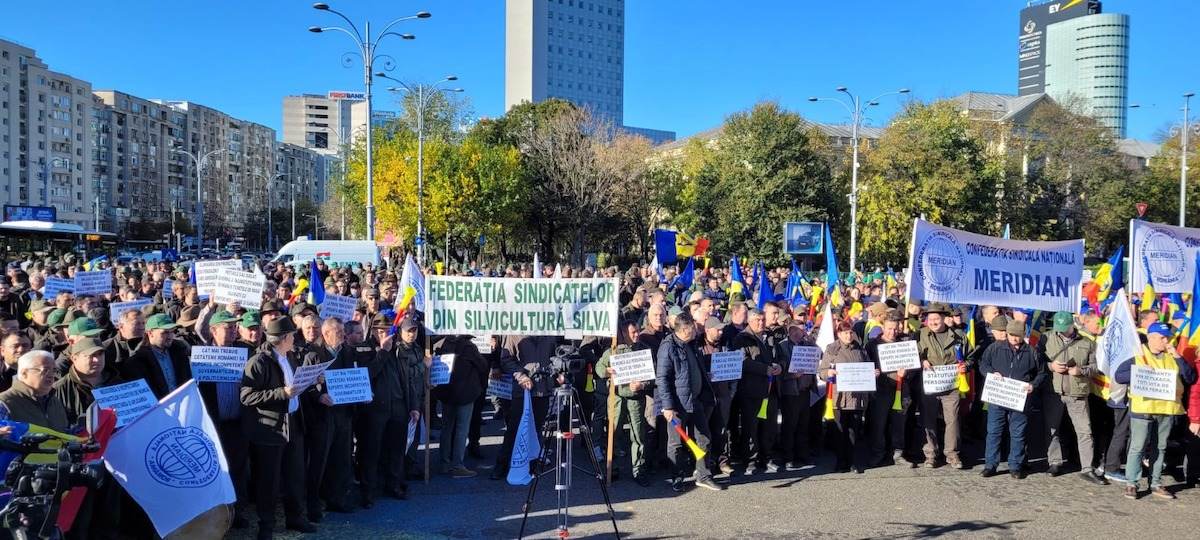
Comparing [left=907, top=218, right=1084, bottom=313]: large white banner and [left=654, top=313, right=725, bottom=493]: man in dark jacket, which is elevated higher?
[left=907, top=218, right=1084, bottom=313]: large white banner

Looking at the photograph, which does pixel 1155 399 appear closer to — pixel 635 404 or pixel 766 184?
pixel 635 404

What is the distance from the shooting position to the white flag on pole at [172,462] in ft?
16.5

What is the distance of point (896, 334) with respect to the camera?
9.02 metres

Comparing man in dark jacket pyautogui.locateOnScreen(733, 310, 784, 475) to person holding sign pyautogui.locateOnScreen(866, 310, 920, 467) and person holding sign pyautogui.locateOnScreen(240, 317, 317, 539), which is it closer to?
person holding sign pyautogui.locateOnScreen(866, 310, 920, 467)

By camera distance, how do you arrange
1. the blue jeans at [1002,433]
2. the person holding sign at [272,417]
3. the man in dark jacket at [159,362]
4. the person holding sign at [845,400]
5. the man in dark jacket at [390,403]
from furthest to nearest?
1. the person holding sign at [845,400]
2. the blue jeans at [1002,433]
3. the man in dark jacket at [390,403]
4. the man in dark jacket at [159,362]
5. the person holding sign at [272,417]

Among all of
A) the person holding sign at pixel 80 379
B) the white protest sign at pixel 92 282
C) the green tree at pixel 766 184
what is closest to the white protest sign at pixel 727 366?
the person holding sign at pixel 80 379

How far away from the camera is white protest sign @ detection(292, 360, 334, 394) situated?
245 inches

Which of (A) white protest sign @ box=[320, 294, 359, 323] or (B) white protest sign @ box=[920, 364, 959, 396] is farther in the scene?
(A) white protest sign @ box=[320, 294, 359, 323]

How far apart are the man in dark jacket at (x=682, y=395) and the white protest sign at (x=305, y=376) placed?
3.14 m

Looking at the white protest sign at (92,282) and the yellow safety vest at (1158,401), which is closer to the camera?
the yellow safety vest at (1158,401)

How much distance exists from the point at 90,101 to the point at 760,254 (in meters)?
91.1

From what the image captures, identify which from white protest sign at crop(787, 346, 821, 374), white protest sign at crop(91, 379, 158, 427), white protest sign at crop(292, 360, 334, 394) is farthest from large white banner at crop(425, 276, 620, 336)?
white protest sign at crop(91, 379, 158, 427)

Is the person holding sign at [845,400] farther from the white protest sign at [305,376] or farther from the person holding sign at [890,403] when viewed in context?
the white protest sign at [305,376]

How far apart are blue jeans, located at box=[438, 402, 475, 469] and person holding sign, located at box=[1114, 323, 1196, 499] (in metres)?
6.33
